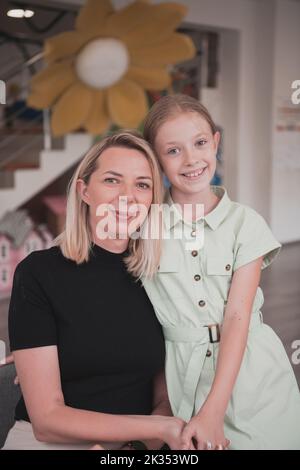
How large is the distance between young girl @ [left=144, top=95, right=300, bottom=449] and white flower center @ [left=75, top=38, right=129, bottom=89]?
161mm

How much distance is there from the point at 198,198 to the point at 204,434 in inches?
9.5

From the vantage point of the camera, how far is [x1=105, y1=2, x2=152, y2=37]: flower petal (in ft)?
2.34

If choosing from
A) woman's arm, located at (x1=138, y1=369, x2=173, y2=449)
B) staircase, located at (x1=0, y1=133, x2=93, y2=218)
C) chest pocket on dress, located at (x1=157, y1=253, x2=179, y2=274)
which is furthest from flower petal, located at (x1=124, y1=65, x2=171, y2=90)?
staircase, located at (x1=0, y1=133, x2=93, y2=218)

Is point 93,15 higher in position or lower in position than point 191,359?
higher

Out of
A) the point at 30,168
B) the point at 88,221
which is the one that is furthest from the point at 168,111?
the point at 30,168

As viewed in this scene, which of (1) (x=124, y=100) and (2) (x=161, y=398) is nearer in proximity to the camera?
(2) (x=161, y=398)

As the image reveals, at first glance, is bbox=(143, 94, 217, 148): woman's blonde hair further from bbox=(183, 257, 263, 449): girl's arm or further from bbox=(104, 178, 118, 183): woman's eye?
bbox=(183, 257, 263, 449): girl's arm

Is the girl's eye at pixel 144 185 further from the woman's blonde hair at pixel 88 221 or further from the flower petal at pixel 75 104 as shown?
the flower petal at pixel 75 104

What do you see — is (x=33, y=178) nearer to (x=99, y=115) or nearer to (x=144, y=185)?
(x=99, y=115)

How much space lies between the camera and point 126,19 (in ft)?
2.40

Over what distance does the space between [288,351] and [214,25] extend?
1.66 ft

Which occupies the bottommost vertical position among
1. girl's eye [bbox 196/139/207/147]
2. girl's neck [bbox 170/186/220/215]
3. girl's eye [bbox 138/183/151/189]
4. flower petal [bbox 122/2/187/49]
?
girl's neck [bbox 170/186/220/215]

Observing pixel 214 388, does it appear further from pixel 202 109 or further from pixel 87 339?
pixel 202 109
